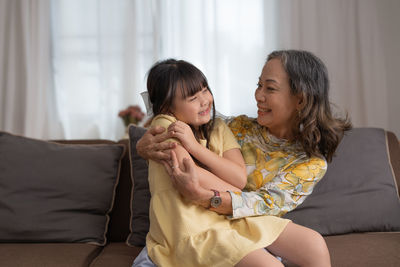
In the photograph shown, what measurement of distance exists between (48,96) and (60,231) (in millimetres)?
2460

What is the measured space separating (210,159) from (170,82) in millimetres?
310

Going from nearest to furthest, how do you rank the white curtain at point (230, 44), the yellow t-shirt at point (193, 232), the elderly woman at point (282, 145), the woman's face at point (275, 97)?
1. the yellow t-shirt at point (193, 232)
2. the elderly woman at point (282, 145)
3. the woman's face at point (275, 97)
4. the white curtain at point (230, 44)

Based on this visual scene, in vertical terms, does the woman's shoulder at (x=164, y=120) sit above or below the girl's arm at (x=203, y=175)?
above

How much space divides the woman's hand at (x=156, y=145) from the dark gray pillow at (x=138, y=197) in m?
0.35

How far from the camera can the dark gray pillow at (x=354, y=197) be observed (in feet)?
5.67

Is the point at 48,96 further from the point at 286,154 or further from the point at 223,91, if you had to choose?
the point at 286,154

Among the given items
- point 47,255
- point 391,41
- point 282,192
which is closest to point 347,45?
point 391,41

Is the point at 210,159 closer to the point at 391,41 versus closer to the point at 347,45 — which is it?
the point at 347,45

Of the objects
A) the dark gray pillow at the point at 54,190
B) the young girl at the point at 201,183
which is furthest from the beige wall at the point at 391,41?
the dark gray pillow at the point at 54,190

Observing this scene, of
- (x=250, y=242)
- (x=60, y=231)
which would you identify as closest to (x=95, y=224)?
(x=60, y=231)

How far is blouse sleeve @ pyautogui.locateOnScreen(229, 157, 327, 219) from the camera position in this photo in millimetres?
1376

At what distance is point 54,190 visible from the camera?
5.91ft

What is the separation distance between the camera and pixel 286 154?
5.27 feet

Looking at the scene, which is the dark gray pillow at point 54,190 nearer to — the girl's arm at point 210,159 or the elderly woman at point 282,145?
the elderly woman at point 282,145
